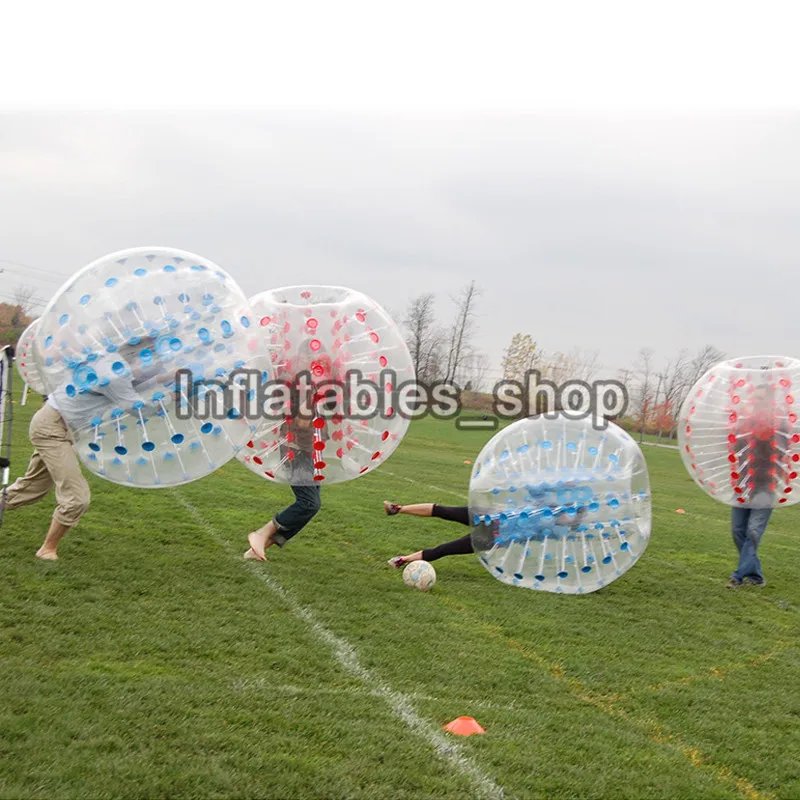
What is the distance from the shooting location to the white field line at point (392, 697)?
3939mm

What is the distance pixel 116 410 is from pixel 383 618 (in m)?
2.43

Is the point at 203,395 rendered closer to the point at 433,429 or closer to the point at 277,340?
the point at 277,340

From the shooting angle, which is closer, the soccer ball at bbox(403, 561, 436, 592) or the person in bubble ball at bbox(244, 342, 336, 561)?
the person in bubble ball at bbox(244, 342, 336, 561)

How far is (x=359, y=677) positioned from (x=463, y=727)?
0.91m

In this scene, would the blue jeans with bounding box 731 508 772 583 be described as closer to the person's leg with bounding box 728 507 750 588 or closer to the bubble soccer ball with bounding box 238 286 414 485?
the person's leg with bounding box 728 507 750 588

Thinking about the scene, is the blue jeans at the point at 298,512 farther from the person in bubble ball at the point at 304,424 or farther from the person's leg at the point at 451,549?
the person's leg at the point at 451,549

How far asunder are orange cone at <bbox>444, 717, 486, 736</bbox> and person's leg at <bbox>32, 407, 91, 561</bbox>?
3.60 meters

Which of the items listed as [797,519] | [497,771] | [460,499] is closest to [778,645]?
[497,771]

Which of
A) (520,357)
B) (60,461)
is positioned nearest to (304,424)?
(60,461)

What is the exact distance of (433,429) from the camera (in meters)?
40.2

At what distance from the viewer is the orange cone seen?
173 inches

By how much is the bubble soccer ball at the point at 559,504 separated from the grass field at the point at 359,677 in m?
0.35

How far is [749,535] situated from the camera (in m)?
8.80

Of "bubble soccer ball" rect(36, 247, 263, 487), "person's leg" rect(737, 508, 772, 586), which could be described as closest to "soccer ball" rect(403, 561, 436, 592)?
"bubble soccer ball" rect(36, 247, 263, 487)
